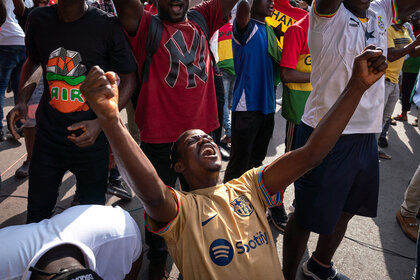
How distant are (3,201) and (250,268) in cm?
289

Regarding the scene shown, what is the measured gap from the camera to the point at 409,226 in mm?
3176

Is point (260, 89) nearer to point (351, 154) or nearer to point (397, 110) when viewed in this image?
point (351, 154)

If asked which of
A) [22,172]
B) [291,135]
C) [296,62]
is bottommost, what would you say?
[22,172]

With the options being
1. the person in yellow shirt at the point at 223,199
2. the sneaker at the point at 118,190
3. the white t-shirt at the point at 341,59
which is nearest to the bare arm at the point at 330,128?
the person in yellow shirt at the point at 223,199

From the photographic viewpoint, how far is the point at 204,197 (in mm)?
1691

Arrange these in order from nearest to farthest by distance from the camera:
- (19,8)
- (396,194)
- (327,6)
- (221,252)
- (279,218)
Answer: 1. (221,252)
2. (327,6)
3. (279,218)
4. (396,194)
5. (19,8)

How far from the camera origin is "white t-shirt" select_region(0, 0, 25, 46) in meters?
4.34

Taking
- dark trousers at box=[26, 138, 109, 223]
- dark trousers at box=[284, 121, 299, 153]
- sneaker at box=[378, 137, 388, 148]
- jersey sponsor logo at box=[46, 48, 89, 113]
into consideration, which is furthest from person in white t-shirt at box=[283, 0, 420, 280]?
sneaker at box=[378, 137, 388, 148]

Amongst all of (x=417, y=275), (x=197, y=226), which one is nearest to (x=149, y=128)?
(x=197, y=226)

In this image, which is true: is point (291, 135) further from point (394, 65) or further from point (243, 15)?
point (394, 65)

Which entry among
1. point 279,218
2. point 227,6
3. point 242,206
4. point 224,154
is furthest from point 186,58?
point 224,154

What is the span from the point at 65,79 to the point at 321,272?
2.15m

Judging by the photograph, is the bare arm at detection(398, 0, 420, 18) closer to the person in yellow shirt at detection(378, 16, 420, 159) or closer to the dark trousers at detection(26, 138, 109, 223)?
the dark trousers at detection(26, 138, 109, 223)

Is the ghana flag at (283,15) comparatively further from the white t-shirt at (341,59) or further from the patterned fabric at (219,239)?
the patterned fabric at (219,239)
